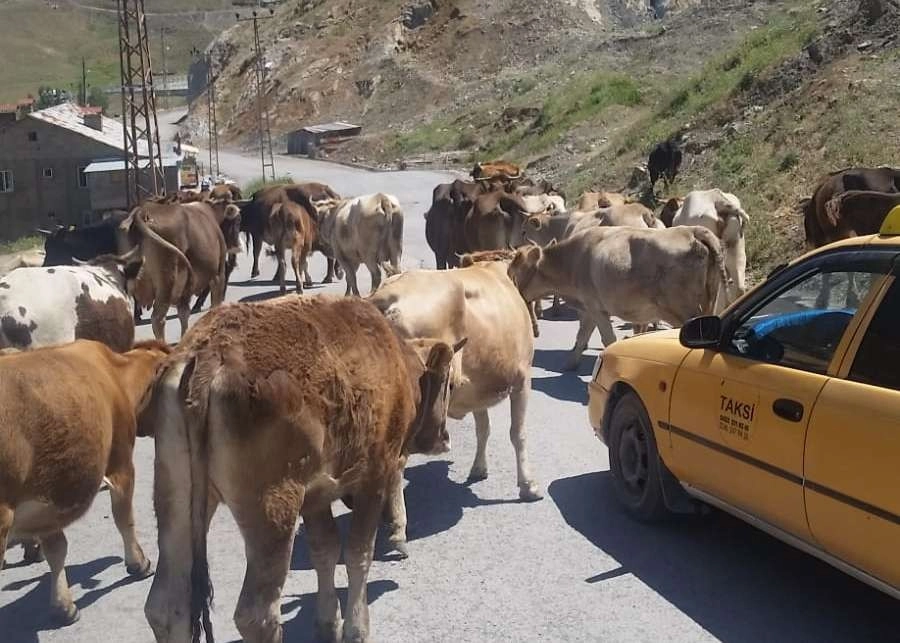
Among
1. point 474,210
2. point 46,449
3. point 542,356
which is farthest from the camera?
point 474,210

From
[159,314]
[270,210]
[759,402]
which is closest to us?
[759,402]

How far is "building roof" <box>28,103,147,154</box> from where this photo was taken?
49.5m

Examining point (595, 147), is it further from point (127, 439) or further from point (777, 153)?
point (127, 439)

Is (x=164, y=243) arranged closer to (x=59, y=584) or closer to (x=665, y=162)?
(x=59, y=584)

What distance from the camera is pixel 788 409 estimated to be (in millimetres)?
5258

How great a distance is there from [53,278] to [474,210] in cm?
978

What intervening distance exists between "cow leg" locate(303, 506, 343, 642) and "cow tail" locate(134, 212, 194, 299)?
28.4ft

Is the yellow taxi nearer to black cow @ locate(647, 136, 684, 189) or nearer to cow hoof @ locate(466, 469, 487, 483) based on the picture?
cow hoof @ locate(466, 469, 487, 483)

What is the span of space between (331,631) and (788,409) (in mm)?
2615

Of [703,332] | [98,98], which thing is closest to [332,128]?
[703,332]

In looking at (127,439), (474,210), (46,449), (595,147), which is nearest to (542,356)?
(474,210)

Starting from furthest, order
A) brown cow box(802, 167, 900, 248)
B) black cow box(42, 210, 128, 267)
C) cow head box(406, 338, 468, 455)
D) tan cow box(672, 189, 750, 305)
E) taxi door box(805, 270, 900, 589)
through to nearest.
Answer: black cow box(42, 210, 128, 267), brown cow box(802, 167, 900, 248), tan cow box(672, 189, 750, 305), cow head box(406, 338, 468, 455), taxi door box(805, 270, 900, 589)

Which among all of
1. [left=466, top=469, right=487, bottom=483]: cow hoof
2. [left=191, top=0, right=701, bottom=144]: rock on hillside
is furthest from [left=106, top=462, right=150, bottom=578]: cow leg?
[left=191, top=0, right=701, bottom=144]: rock on hillside

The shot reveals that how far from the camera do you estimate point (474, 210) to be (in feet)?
57.0
